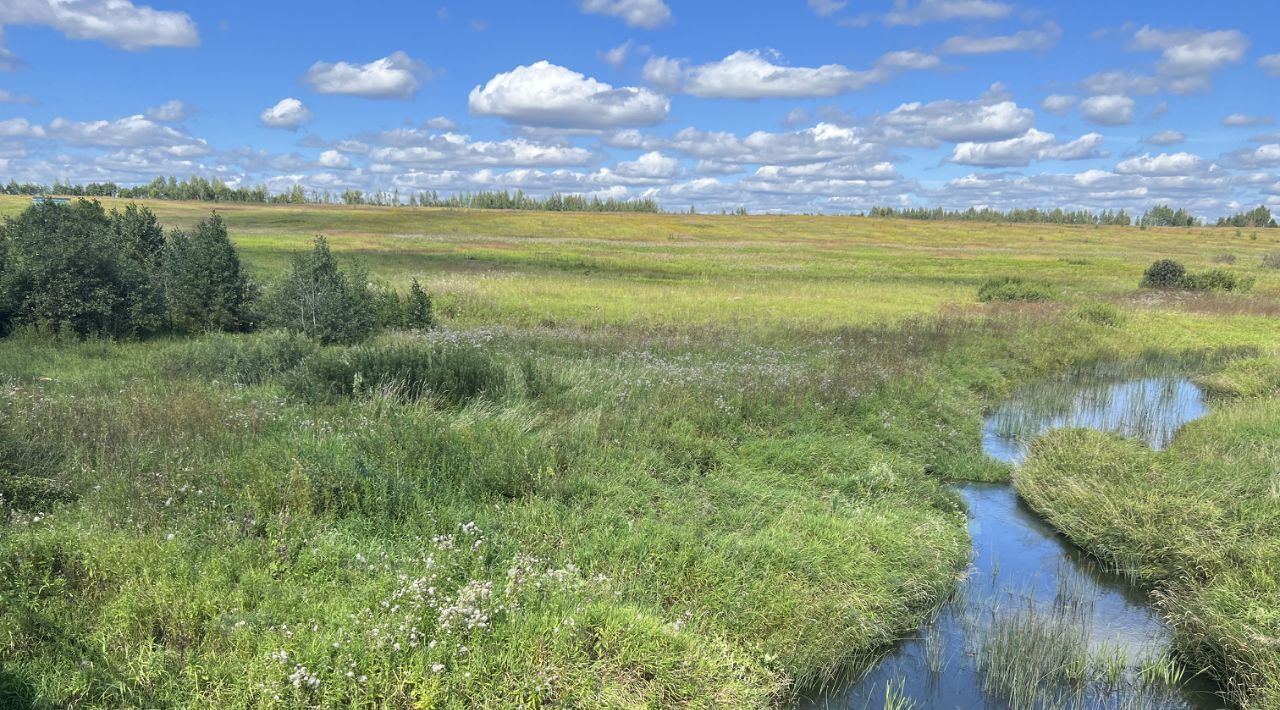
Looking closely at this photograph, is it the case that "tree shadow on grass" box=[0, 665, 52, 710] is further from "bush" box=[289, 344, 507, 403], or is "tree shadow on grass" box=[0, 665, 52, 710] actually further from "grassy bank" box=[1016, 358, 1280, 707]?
"grassy bank" box=[1016, 358, 1280, 707]

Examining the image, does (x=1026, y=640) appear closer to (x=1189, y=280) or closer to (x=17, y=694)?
(x=17, y=694)

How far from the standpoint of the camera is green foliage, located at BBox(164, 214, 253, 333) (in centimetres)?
1694

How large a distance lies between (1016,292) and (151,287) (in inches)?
1220

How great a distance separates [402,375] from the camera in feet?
35.5

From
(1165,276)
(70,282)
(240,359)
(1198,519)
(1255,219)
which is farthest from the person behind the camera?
(1255,219)

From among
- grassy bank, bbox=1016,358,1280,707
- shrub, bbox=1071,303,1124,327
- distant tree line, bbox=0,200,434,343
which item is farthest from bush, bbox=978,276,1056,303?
distant tree line, bbox=0,200,434,343

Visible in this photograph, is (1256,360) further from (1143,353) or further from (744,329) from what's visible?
(744,329)

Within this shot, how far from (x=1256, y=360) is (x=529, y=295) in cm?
2175

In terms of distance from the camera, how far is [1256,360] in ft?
56.4

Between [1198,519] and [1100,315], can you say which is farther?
[1100,315]

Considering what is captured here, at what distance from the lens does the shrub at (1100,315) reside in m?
24.1

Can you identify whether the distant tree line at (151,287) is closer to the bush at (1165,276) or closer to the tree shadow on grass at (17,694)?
the tree shadow on grass at (17,694)

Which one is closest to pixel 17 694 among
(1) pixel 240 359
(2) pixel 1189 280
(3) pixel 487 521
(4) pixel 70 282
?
(3) pixel 487 521

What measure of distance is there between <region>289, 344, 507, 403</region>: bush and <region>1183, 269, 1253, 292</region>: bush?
38.3m
